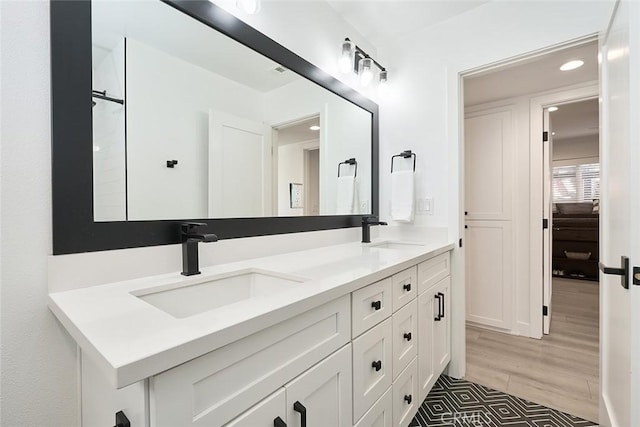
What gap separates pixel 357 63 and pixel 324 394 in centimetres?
199

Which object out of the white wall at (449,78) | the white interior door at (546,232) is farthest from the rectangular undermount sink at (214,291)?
the white interior door at (546,232)

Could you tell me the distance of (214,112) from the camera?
126cm

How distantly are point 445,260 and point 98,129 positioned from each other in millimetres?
1913

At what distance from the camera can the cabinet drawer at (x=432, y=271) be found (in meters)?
1.56

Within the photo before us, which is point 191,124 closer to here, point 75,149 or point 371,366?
point 75,149

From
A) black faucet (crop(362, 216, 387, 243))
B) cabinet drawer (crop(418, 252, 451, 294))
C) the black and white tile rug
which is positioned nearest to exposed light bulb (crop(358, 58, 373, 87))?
black faucet (crop(362, 216, 387, 243))

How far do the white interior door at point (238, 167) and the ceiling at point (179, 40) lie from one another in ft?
0.68

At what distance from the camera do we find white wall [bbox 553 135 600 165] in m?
5.32

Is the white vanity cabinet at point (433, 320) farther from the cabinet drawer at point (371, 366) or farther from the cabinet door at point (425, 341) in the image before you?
the cabinet drawer at point (371, 366)

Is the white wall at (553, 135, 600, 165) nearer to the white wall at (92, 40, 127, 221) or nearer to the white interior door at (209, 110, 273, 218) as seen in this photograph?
the white interior door at (209, 110, 273, 218)

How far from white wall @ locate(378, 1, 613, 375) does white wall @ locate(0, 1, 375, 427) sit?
198 cm

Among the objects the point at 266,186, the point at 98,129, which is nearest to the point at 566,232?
the point at 266,186

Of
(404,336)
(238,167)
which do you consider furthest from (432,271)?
(238,167)

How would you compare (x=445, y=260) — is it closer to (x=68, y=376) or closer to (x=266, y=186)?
(x=266, y=186)
